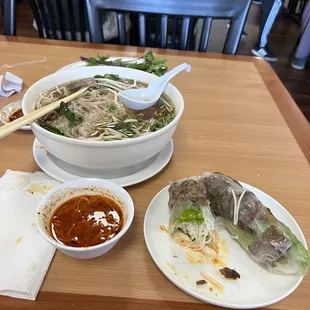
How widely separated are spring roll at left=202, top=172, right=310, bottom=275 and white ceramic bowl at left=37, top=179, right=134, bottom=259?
18cm

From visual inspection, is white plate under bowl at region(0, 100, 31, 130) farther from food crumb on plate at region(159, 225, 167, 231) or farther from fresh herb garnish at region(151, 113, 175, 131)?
food crumb on plate at region(159, 225, 167, 231)

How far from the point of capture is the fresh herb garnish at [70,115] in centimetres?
80

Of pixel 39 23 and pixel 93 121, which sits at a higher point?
pixel 93 121

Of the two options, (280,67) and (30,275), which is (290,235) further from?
(280,67)

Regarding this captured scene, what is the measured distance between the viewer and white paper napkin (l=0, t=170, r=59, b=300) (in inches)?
21.8

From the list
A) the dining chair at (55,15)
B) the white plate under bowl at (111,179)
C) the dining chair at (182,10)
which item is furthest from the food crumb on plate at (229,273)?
the dining chair at (55,15)

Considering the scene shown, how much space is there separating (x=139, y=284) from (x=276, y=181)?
1.49 feet

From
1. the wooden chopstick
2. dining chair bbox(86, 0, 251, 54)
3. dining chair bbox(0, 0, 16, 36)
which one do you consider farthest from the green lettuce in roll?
dining chair bbox(0, 0, 16, 36)

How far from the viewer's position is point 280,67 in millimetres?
3717

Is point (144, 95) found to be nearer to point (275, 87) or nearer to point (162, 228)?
point (162, 228)

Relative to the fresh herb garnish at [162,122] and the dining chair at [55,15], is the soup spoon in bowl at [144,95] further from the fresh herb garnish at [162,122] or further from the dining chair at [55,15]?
the dining chair at [55,15]

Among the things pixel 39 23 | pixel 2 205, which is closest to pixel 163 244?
pixel 2 205

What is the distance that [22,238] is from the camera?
629mm

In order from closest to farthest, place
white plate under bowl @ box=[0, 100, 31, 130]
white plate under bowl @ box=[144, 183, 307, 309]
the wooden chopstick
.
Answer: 1. white plate under bowl @ box=[144, 183, 307, 309]
2. the wooden chopstick
3. white plate under bowl @ box=[0, 100, 31, 130]
